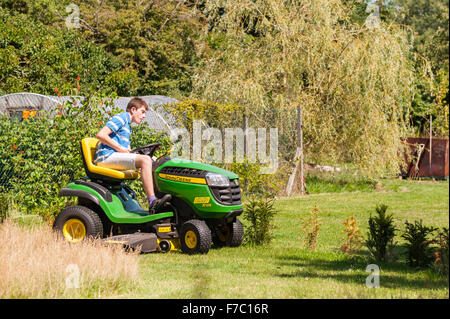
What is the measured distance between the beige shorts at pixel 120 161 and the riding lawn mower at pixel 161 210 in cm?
7

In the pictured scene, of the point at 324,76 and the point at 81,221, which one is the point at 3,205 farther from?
the point at 324,76

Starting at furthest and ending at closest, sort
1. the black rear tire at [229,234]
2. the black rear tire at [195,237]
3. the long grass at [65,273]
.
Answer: the black rear tire at [229,234] < the black rear tire at [195,237] < the long grass at [65,273]

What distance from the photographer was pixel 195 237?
7734 millimetres

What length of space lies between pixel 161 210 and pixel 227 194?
823mm

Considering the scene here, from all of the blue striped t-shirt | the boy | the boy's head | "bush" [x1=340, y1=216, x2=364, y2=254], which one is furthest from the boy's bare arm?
"bush" [x1=340, y1=216, x2=364, y2=254]

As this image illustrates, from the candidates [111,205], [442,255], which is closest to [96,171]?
[111,205]

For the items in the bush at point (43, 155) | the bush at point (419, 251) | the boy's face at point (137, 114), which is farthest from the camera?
the bush at point (43, 155)

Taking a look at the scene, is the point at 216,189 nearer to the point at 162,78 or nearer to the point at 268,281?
the point at 268,281

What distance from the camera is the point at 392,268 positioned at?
7.01 m

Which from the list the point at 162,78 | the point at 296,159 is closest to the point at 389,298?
the point at 296,159

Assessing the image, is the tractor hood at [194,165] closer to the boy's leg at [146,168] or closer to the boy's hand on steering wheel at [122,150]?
the boy's leg at [146,168]

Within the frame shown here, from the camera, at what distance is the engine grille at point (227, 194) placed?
7.75 meters

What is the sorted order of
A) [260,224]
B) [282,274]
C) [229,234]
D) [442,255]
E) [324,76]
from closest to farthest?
[442,255] < [282,274] < [229,234] < [260,224] < [324,76]

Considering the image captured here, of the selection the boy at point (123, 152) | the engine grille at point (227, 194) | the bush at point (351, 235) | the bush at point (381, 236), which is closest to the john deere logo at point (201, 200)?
the engine grille at point (227, 194)
